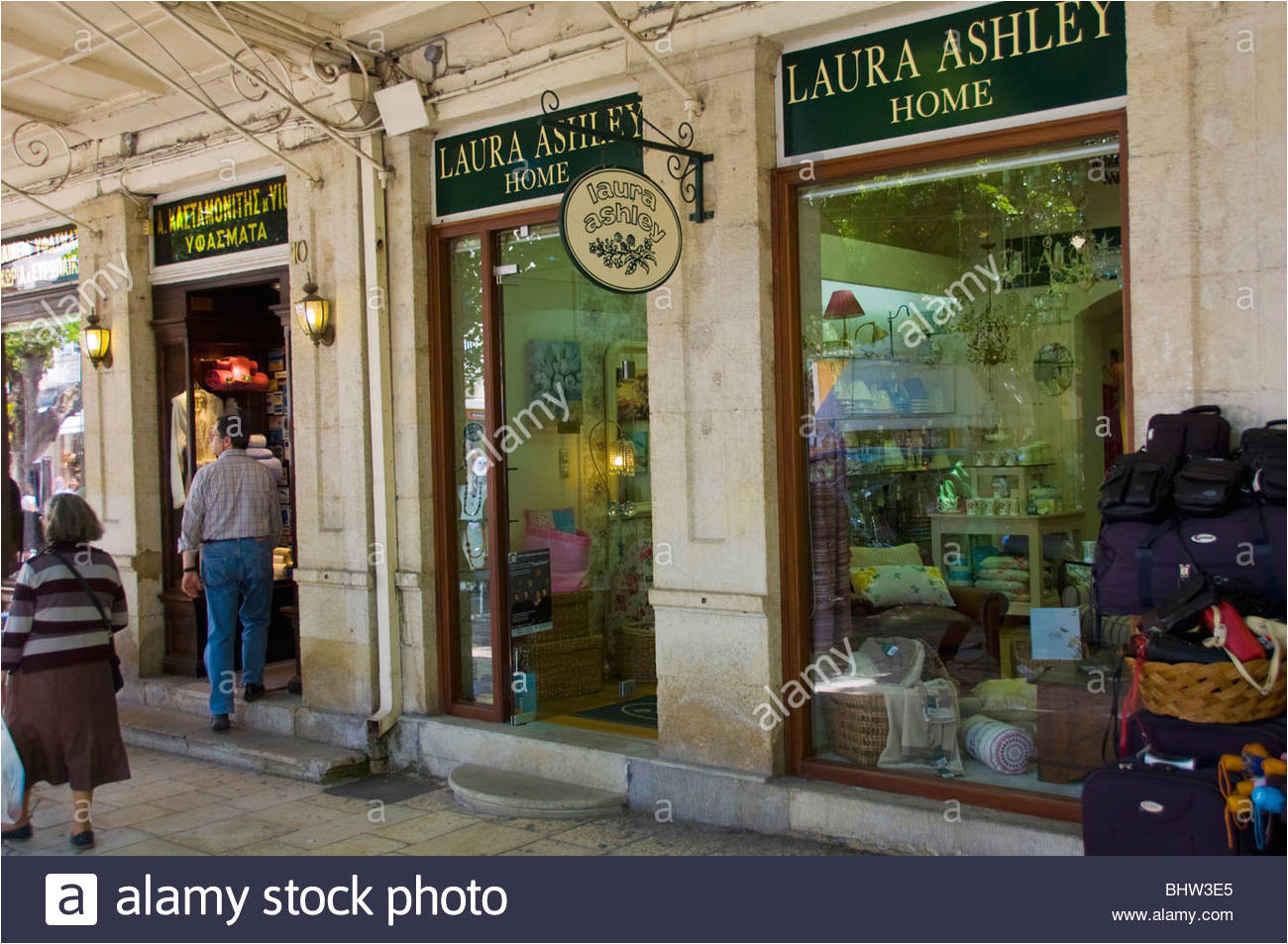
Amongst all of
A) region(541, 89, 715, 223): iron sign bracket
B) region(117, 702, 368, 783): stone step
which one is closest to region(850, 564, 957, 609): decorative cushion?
region(541, 89, 715, 223): iron sign bracket

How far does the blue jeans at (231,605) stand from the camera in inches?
320

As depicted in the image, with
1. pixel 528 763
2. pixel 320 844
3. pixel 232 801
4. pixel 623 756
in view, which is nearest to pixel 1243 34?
pixel 623 756

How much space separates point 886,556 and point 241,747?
4.28 metres

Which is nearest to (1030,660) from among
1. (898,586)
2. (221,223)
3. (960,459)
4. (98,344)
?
(898,586)

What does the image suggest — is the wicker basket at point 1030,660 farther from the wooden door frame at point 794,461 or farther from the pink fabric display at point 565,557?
the pink fabric display at point 565,557

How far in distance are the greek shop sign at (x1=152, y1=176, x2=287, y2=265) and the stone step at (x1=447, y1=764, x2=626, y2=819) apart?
158 inches

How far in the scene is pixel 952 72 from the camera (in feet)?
17.8

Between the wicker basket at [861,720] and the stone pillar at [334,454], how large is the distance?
307cm

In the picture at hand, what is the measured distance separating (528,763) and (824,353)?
2.83 m

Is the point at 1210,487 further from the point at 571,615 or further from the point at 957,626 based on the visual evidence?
the point at 571,615

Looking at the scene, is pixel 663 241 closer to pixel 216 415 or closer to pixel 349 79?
pixel 349 79

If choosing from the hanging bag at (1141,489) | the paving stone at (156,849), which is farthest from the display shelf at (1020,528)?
the paving stone at (156,849)

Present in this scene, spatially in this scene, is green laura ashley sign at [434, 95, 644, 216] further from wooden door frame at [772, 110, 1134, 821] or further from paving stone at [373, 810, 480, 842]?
paving stone at [373, 810, 480, 842]

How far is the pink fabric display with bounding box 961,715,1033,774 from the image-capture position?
5492mm
